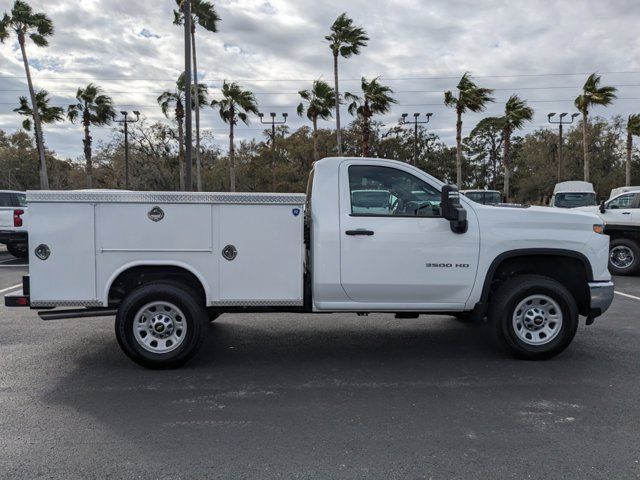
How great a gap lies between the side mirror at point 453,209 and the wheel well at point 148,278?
2.52 m

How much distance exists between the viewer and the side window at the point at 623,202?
11.6 metres

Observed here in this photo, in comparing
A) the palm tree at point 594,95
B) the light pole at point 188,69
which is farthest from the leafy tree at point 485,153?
the light pole at point 188,69

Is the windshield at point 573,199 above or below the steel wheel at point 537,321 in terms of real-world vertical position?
above

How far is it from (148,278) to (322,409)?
2.27m

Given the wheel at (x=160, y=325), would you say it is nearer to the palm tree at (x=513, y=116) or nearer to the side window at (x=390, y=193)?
the side window at (x=390, y=193)

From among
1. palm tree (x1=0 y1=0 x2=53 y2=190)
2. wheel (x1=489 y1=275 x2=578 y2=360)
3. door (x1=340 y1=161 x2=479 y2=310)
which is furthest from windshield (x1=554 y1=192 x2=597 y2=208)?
palm tree (x1=0 y1=0 x2=53 y2=190)

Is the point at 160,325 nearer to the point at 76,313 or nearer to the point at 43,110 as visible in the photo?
the point at 76,313

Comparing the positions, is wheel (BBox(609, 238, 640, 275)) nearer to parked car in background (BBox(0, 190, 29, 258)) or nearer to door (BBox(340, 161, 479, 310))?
door (BBox(340, 161, 479, 310))

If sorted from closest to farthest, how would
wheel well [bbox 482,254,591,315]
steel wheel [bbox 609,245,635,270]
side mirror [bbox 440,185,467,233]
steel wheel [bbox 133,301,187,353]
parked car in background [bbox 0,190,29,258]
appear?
side mirror [bbox 440,185,467,233] → steel wheel [bbox 133,301,187,353] → wheel well [bbox 482,254,591,315] → steel wheel [bbox 609,245,635,270] → parked car in background [bbox 0,190,29,258]

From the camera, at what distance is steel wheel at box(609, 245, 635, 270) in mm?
11242

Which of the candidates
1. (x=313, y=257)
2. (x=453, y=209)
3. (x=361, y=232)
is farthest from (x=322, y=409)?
(x=453, y=209)

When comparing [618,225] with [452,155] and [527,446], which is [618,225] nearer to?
[527,446]

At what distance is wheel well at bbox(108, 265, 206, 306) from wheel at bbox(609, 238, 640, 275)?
9.89 meters

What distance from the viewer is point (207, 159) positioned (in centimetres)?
5262
